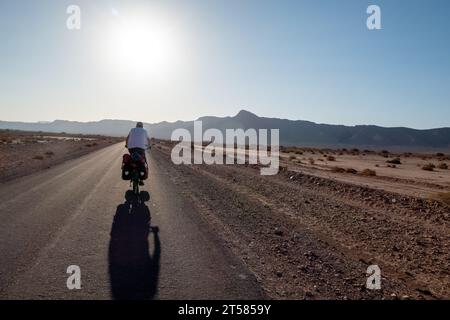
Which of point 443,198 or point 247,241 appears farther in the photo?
point 443,198

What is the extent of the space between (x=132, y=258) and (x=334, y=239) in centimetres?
509

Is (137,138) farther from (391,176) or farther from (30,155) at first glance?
(30,155)

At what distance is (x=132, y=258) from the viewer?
758 cm

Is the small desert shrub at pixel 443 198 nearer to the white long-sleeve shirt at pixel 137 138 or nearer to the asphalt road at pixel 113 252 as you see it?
the asphalt road at pixel 113 252

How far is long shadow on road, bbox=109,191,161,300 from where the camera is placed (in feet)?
19.6

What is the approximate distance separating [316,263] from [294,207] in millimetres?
6737

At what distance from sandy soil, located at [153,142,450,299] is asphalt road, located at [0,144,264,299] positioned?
0.64m

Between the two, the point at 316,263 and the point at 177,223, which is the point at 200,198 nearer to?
the point at 177,223

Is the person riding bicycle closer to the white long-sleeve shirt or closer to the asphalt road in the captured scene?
the white long-sleeve shirt

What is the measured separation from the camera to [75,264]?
7.12 meters

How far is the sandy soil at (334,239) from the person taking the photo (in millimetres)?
6895

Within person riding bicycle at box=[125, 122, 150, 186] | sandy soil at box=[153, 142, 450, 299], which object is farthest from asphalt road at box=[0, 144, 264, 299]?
person riding bicycle at box=[125, 122, 150, 186]

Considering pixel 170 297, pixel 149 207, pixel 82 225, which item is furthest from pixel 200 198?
pixel 170 297

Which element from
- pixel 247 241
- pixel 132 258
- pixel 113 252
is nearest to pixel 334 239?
pixel 247 241
